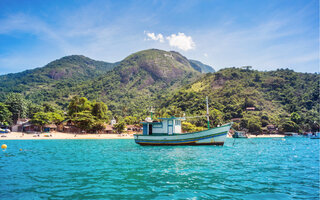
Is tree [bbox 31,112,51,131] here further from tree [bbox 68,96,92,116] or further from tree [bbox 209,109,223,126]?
tree [bbox 209,109,223,126]

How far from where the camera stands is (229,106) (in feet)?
359

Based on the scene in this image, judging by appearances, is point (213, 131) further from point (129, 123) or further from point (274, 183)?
point (129, 123)

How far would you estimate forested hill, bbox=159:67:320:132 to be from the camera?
92.7m

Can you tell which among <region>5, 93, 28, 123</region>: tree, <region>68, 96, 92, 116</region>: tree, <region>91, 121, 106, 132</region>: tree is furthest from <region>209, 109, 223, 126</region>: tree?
<region>5, 93, 28, 123</region>: tree

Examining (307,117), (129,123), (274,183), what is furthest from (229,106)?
(274,183)

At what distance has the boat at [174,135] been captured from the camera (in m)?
30.1

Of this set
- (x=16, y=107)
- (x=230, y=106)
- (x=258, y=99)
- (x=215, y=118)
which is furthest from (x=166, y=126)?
(x=258, y=99)

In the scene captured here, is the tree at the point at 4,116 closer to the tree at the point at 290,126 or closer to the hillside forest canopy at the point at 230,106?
the hillside forest canopy at the point at 230,106

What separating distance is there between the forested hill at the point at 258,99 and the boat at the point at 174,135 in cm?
5785

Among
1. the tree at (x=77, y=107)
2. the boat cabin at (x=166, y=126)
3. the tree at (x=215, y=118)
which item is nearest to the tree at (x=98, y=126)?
the tree at (x=77, y=107)

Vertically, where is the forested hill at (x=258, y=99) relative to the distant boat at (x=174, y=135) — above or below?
above

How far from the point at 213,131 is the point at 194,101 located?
91262 mm

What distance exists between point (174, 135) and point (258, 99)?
104m

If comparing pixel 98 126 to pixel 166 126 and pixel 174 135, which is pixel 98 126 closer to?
pixel 166 126
